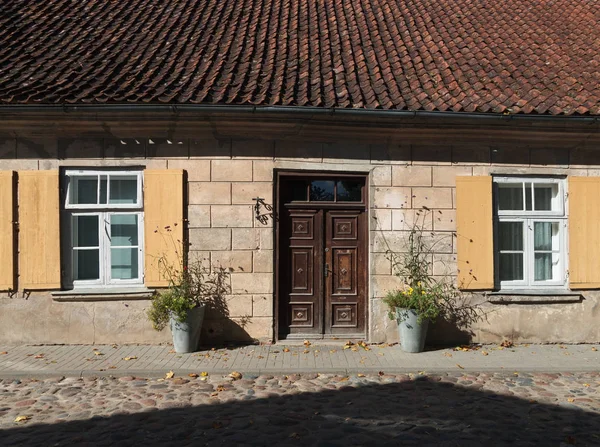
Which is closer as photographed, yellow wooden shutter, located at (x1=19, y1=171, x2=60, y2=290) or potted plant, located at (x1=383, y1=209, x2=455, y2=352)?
potted plant, located at (x1=383, y1=209, x2=455, y2=352)

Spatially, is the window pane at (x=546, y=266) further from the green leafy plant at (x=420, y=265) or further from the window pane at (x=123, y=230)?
the window pane at (x=123, y=230)

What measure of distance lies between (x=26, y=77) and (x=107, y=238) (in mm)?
2710

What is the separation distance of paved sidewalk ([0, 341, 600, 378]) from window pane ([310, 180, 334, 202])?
222cm

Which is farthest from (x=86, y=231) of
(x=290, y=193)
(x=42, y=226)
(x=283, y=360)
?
(x=283, y=360)

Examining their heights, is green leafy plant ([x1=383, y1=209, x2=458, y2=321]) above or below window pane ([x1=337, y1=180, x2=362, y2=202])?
below

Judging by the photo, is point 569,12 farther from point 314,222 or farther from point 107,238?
point 107,238

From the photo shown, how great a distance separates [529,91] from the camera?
322 inches

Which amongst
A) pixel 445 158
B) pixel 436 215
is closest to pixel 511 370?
pixel 436 215

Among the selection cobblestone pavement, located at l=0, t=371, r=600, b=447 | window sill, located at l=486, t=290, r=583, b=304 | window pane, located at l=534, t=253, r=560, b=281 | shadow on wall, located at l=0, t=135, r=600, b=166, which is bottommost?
cobblestone pavement, located at l=0, t=371, r=600, b=447

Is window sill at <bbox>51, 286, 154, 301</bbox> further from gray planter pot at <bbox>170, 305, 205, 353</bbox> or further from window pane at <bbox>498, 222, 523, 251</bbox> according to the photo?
window pane at <bbox>498, 222, 523, 251</bbox>

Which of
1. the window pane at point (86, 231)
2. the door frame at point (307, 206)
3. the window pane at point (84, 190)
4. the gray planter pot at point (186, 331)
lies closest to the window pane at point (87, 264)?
the window pane at point (86, 231)

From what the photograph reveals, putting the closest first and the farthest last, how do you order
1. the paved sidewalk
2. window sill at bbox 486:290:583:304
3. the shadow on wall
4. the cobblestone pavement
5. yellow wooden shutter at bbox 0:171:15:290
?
the cobblestone pavement → the paved sidewalk → yellow wooden shutter at bbox 0:171:15:290 → the shadow on wall → window sill at bbox 486:290:583:304

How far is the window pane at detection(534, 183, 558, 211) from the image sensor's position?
27.1ft

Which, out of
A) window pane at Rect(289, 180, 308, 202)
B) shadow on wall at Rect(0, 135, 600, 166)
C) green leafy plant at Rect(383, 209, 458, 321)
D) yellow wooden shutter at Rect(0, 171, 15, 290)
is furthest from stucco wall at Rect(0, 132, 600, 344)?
window pane at Rect(289, 180, 308, 202)
